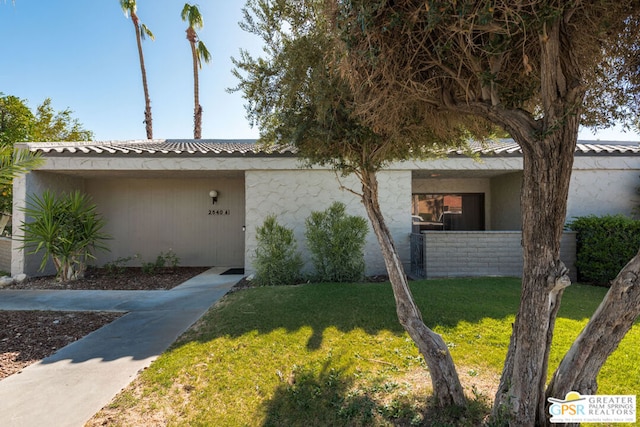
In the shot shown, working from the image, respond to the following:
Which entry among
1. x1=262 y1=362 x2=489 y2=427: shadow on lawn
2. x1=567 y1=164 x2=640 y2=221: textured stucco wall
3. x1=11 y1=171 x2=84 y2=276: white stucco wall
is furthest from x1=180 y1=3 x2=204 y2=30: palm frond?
x1=262 y1=362 x2=489 y2=427: shadow on lawn

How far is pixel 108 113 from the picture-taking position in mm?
14984

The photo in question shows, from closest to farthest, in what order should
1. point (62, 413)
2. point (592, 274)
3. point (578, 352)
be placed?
point (578, 352)
point (62, 413)
point (592, 274)

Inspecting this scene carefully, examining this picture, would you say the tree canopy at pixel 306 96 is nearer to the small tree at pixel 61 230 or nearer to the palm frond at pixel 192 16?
the small tree at pixel 61 230

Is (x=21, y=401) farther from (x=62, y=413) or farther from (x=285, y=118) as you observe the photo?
(x=285, y=118)

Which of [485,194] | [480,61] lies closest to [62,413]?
[480,61]

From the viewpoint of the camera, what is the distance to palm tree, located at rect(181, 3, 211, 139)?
17.2 m

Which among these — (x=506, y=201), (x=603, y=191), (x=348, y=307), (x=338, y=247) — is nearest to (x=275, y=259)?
(x=338, y=247)

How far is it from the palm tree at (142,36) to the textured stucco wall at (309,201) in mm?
13960

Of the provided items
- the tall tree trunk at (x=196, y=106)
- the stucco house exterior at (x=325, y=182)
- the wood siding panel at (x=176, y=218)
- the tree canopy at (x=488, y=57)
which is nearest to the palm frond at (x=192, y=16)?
the tall tree trunk at (x=196, y=106)

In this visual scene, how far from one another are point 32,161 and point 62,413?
4.97 m

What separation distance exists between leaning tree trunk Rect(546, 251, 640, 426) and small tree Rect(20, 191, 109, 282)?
981cm

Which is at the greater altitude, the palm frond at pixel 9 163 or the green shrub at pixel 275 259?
the palm frond at pixel 9 163

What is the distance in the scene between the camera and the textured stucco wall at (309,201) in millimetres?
8672

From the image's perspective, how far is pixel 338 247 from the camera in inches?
297
